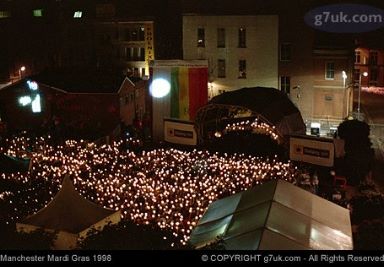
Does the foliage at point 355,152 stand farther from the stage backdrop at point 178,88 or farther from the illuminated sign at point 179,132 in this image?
the stage backdrop at point 178,88

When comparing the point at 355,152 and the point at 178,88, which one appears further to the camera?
the point at 178,88

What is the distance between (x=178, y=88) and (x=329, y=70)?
1123cm

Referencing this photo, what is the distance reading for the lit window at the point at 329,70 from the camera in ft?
107

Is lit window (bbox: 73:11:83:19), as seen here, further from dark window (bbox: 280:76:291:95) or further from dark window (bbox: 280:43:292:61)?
dark window (bbox: 280:76:291:95)

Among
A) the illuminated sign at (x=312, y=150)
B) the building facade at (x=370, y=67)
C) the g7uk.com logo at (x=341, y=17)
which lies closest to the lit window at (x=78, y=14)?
the g7uk.com logo at (x=341, y=17)

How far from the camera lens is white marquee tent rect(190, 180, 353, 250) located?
986 cm

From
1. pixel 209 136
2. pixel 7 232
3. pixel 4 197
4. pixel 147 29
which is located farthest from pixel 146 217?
pixel 147 29

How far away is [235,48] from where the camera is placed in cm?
3462

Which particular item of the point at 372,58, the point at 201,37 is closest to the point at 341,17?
the point at 201,37

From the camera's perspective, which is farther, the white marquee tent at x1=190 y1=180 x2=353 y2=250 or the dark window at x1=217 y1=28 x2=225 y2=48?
the dark window at x1=217 y1=28 x2=225 y2=48

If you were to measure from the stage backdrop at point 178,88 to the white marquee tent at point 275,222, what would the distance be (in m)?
13.1

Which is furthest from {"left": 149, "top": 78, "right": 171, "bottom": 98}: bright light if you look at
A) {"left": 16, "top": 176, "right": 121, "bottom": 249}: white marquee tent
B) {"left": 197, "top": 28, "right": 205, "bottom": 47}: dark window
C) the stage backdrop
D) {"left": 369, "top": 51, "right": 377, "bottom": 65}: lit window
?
{"left": 369, "top": 51, "right": 377, "bottom": 65}: lit window

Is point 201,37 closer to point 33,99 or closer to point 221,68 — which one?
point 221,68

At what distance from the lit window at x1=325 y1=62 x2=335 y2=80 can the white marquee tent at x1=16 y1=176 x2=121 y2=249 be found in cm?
2249
